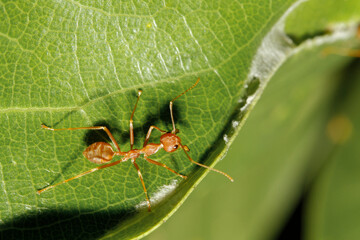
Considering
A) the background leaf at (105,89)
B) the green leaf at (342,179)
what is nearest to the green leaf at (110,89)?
the background leaf at (105,89)

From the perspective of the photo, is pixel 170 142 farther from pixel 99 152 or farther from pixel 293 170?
pixel 293 170

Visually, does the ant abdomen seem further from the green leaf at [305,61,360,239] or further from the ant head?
the green leaf at [305,61,360,239]

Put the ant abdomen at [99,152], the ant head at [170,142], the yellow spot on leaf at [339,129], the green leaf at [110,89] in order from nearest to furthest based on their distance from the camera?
the green leaf at [110,89] → the ant abdomen at [99,152] → the ant head at [170,142] → the yellow spot on leaf at [339,129]

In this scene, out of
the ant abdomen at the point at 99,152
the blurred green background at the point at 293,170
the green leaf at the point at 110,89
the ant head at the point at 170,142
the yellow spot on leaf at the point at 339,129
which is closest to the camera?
the green leaf at the point at 110,89

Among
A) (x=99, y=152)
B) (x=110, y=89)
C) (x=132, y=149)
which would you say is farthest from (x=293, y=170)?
(x=110, y=89)

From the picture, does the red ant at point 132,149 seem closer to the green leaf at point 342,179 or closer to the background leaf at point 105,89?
the background leaf at point 105,89

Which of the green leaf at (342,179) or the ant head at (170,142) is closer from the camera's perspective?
the ant head at (170,142)
